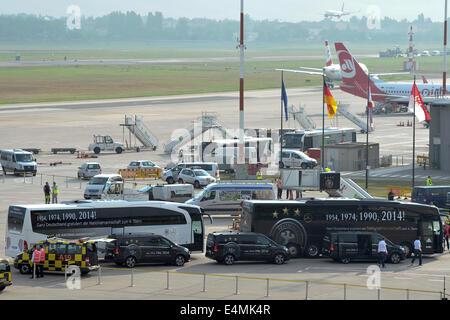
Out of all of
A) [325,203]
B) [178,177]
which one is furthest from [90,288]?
[178,177]

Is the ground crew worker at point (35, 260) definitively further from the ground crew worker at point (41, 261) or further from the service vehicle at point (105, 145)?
the service vehicle at point (105, 145)

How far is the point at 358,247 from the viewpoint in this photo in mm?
42000

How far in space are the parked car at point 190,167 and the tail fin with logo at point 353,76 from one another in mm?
56167

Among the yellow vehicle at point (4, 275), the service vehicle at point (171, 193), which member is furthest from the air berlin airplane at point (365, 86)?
the yellow vehicle at point (4, 275)

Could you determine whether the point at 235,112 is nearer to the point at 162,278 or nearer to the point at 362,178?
the point at 362,178

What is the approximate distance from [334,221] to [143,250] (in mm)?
9714

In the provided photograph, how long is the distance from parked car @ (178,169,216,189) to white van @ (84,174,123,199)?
7.36 metres

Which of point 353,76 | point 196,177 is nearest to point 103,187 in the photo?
point 196,177

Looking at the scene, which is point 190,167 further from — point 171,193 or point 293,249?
point 293,249

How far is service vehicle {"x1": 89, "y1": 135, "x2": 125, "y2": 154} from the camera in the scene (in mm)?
88750

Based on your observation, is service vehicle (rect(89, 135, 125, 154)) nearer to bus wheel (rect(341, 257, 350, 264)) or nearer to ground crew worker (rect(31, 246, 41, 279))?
bus wheel (rect(341, 257, 350, 264))

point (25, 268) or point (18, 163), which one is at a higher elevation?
point (18, 163)

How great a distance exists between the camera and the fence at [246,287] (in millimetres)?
33750

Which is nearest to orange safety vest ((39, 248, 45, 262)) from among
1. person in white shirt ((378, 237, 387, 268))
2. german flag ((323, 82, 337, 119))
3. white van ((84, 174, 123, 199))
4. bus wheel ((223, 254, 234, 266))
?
bus wheel ((223, 254, 234, 266))
